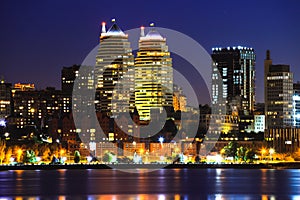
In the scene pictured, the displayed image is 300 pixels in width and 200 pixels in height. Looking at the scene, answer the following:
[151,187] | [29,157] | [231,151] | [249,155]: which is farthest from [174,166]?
[151,187]

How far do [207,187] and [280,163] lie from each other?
49617 millimetres

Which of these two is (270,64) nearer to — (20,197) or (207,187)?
(207,187)

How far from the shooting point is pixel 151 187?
97.2m

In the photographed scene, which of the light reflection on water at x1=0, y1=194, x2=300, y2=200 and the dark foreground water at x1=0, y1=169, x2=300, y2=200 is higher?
the dark foreground water at x1=0, y1=169, x2=300, y2=200

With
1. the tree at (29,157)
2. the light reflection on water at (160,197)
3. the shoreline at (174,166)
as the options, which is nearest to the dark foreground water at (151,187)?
the light reflection on water at (160,197)

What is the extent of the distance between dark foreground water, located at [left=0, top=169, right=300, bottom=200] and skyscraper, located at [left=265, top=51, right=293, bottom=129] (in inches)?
2961

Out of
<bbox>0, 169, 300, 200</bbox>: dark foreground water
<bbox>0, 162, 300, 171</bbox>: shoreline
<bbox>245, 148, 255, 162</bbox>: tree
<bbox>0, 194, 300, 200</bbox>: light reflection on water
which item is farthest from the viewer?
<bbox>245, 148, 255, 162</bbox>: tree

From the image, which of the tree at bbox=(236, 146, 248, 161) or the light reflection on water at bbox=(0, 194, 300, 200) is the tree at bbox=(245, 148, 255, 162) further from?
the light reflection on water at bbox=(0, 194, 300, 200)

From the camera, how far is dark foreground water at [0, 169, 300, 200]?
8500 cm

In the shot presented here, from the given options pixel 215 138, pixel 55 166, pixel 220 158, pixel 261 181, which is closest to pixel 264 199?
pixel 261 181

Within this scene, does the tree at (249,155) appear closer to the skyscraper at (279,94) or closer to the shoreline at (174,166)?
the shoreline at (174,166)

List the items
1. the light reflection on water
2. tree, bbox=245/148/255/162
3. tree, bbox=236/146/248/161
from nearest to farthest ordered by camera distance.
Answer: the light reflection on water < tree, bbox=245/148/255/162 < tree, bbox=236/146/248/161

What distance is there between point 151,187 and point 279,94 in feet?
320

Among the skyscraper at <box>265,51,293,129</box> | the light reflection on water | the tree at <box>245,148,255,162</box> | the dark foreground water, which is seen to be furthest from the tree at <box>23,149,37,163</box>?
the skyscraper at <box>265,51,293,129</box>
